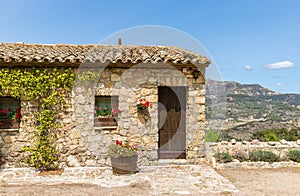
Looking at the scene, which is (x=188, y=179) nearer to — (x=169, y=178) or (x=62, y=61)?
(x=169, y=178)

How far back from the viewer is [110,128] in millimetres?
6805

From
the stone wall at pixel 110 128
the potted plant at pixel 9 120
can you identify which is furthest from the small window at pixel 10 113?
the stone wall at pixel 110 128

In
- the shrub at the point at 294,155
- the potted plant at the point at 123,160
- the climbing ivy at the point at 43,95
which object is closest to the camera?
the potted plant at the point at 123,160

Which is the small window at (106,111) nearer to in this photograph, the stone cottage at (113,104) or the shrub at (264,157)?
the stone cottage at (113,104)

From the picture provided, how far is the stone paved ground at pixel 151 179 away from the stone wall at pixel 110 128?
1.24 ft

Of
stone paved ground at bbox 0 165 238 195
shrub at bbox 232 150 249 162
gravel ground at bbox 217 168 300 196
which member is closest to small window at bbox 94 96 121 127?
stone paved ground at bbox 0 165 238 195

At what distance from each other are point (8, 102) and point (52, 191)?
3.02 metres

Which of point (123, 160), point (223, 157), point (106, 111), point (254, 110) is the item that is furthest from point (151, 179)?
point (254, 110)

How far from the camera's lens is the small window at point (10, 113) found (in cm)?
655

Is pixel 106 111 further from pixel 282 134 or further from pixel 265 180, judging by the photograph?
pixel 282 134

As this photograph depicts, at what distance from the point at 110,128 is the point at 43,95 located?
6.52ft

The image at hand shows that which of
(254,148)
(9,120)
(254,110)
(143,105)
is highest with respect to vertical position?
(143,105)

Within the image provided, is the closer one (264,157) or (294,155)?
(264,157)

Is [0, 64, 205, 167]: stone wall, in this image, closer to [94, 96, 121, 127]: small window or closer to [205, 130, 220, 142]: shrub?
[94, 96, 121, 127]: small window
